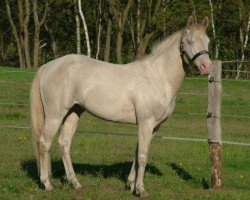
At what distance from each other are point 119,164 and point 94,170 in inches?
31.3

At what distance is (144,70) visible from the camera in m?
9.17

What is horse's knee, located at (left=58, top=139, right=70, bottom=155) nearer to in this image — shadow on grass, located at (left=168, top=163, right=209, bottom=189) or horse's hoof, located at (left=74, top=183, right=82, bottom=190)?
horse's hoof, located at (left=74, top=183, right=82, bottom=190)

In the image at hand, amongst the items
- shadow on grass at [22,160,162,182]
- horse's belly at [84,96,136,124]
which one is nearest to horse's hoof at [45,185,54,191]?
shadow on grass at [22,160,162,182]

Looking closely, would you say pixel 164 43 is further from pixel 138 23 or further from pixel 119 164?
pixel 138 23

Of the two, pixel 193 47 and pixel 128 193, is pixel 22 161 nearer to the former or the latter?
pixel 128 193

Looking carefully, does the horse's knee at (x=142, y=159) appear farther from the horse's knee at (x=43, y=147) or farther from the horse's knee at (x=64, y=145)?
the horse's knee at (x=43, y=147)

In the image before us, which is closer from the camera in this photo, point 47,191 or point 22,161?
point 47,191

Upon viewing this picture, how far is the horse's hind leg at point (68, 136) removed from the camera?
953 centimetres

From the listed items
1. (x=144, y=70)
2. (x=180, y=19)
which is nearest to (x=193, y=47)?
(x=144, y=70)

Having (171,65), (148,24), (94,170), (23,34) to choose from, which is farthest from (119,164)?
(23,34)

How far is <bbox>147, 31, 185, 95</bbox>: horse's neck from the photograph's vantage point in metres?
9.07

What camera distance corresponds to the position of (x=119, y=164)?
11.5 metres

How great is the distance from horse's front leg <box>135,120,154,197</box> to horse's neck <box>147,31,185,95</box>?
597 millimetres

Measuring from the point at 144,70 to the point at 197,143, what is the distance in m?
Answer: 5.33
